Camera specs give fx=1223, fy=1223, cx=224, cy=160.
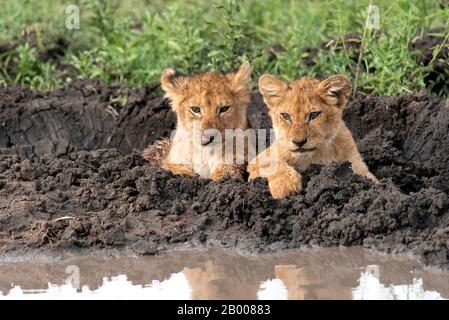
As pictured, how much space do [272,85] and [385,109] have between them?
60.2 inches

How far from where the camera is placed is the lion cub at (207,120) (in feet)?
29.9

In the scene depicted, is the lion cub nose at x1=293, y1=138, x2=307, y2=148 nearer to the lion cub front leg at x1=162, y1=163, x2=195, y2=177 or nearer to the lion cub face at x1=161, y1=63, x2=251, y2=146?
the lion cub face at x1=161, y1=63, x2=251, y2=146

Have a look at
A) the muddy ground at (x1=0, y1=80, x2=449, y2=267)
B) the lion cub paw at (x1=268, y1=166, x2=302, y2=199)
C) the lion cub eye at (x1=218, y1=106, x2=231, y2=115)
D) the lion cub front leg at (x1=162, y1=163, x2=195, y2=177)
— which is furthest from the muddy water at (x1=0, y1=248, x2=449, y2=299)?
the lion cub eye at (x1=218, y1=106, x2=231, y2=115)

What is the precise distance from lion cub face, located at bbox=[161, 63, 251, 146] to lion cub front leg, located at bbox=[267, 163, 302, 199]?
31.5 inches

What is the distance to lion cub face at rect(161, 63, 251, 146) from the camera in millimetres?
9133

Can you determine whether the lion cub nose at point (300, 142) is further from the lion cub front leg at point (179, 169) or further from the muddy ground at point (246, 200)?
the lion cub front leg at point (179, 169)

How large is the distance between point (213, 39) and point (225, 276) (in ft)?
16.8

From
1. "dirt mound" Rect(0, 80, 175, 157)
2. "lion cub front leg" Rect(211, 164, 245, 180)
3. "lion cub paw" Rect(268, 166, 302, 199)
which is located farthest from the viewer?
"dirt mound" Rect(0, 80, 175, 157)

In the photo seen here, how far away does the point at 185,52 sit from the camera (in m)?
11.2

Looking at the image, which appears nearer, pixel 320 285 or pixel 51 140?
pixel 320 285

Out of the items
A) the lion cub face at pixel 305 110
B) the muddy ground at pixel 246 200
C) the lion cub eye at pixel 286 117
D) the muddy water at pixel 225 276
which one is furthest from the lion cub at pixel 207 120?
the muddy water at pixel 225 276

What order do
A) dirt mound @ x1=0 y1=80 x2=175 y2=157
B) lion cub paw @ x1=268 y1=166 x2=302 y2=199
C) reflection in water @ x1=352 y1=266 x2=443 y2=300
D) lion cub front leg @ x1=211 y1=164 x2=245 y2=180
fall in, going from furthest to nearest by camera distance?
dirt mound @ x1=0 y1=80 x2=175 y2=157, lion cub front leg @ x1=211 y1=164 x2=245 y2=180, lion cub paw @ x1=268 y1=166 x2=302 y2=199, reflection in water @ x1=352 y1=266 x2=443 y2=300
